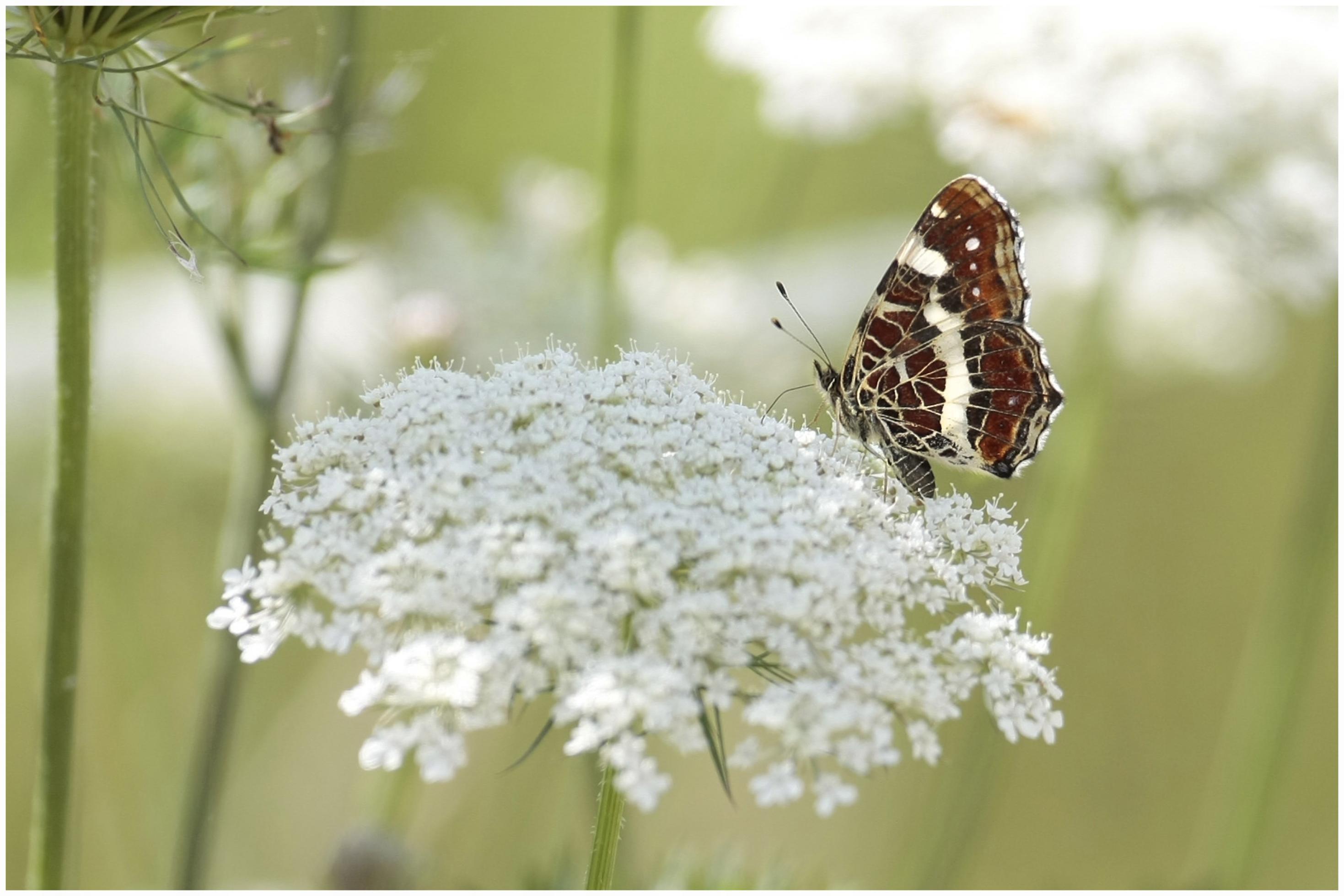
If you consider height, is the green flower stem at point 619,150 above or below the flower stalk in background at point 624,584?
above

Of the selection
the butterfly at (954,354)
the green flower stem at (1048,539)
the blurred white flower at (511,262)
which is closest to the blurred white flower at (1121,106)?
the green flower stem at (1048,539)

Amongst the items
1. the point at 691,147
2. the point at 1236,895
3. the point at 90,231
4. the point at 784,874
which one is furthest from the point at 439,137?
the point at 1236,895

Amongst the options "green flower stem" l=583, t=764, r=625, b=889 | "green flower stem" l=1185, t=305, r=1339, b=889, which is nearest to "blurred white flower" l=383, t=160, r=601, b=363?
"green flower stem" l=1185, t=305, r=1339, b=889

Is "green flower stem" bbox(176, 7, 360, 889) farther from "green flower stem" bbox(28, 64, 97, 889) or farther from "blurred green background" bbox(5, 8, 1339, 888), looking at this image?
"green flower stem" bbox(28, 64, 97, 889)

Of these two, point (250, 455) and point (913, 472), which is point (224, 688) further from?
point (913, 472)

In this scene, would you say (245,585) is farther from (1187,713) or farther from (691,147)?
(691,147)

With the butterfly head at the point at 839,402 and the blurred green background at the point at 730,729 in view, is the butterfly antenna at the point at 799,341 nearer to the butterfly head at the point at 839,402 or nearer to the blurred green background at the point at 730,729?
the butterfly head at the point at 839,402
